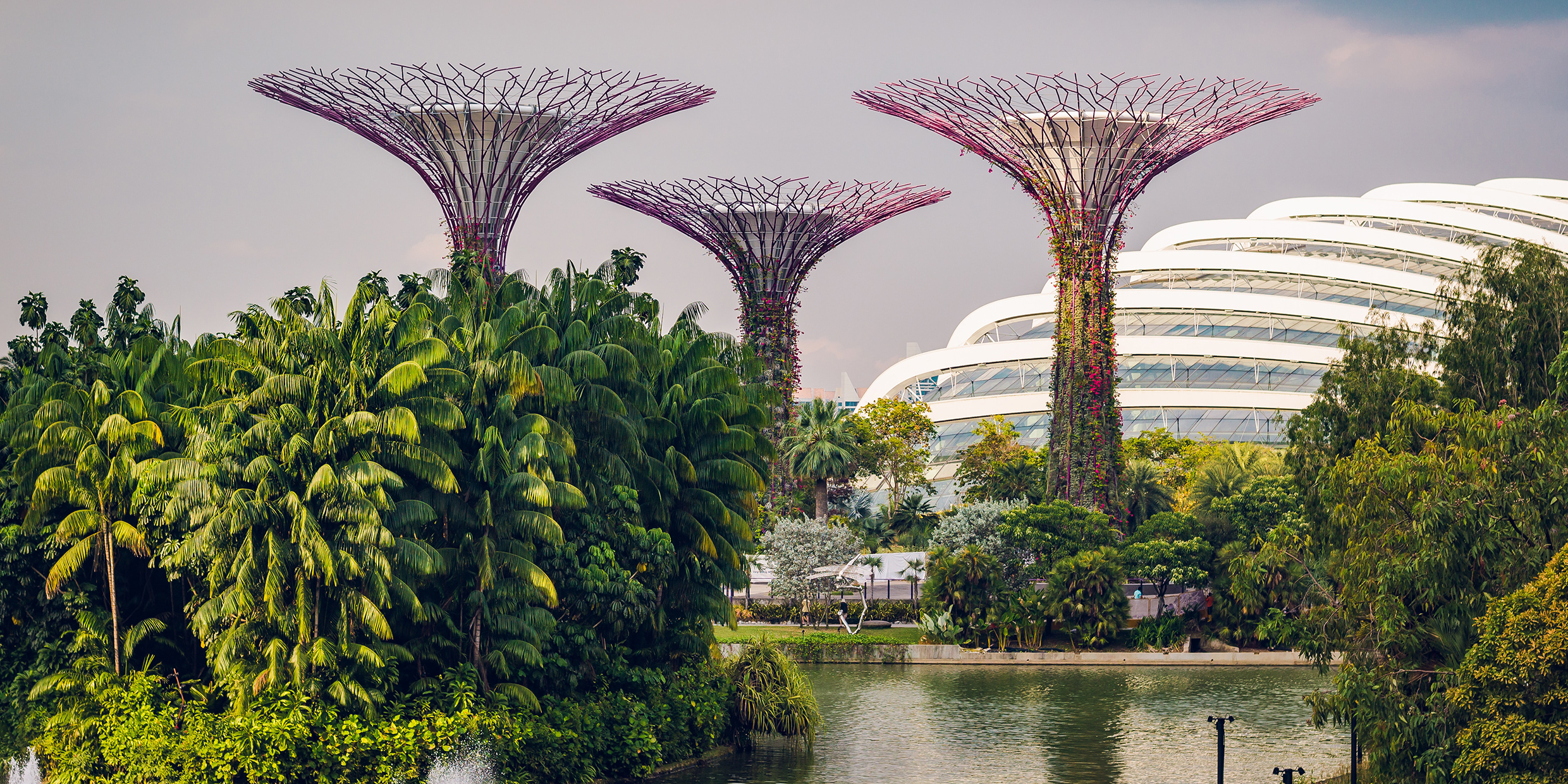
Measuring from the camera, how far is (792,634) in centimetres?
4616

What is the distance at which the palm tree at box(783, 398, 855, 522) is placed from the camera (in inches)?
2302

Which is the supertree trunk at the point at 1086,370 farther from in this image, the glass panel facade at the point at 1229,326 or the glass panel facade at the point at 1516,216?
the glass panel facade at the point at 1516,216

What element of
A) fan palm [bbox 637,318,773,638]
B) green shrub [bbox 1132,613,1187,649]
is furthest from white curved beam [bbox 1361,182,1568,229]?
fan palm [bbox 637,318,773,638]

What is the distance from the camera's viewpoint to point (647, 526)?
91.1 ft

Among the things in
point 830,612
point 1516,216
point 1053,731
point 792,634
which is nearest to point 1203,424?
point 1516,216

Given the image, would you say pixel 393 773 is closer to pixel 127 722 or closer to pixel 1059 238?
pixel 127 722

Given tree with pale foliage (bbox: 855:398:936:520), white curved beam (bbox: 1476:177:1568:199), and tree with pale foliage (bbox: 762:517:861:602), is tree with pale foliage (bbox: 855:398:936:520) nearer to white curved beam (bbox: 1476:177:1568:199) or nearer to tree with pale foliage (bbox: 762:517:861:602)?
tree with pale foliage (bbox: 762:517:861:602)

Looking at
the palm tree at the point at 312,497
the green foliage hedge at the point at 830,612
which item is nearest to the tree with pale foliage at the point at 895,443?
the green foliage hedge at the point at 830,612

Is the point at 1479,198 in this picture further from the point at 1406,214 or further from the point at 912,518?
the point at 912,518

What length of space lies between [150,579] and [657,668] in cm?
921

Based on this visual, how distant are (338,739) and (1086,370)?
33.6 metres

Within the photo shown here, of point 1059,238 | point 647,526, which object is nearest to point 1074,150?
point 1059,238

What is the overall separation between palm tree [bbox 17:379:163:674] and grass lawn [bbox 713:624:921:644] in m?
20.2

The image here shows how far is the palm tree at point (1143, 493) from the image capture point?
190ft
